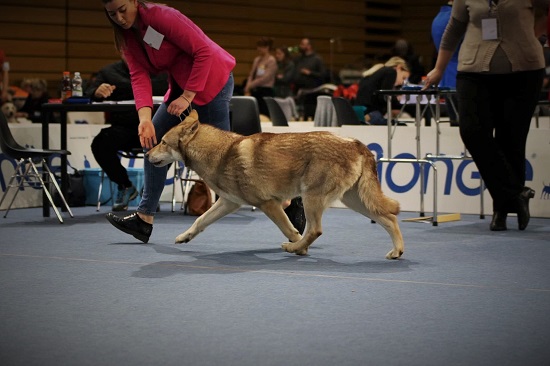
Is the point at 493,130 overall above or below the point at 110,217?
above

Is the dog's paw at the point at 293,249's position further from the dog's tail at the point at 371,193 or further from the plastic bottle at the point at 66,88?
the plastic bottle at the point at 66,88

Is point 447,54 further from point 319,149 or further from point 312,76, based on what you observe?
point 312,76

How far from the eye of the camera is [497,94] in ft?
20.3

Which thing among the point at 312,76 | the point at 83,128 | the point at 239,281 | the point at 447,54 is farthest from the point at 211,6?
the point at 239,281

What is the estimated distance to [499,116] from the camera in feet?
20.5

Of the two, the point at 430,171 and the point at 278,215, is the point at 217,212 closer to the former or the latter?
the point at 278,215

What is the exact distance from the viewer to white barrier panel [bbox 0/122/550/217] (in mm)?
7215

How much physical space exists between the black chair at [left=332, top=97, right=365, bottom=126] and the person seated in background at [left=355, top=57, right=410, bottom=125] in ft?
2.28

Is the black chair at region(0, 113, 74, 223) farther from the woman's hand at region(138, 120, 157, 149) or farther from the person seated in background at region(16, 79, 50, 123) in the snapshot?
the person seated in background at region(16, 79, 50, 123)

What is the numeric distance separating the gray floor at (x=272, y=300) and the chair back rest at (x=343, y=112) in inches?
137

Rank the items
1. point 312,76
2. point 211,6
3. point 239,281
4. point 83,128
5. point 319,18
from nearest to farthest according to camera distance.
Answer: point 239,281
point 83,128
point 312,76
point 211,6
point 319,18

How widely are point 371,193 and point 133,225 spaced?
1.51 meters

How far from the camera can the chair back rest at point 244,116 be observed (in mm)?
7562

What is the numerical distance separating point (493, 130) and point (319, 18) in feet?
39.7
